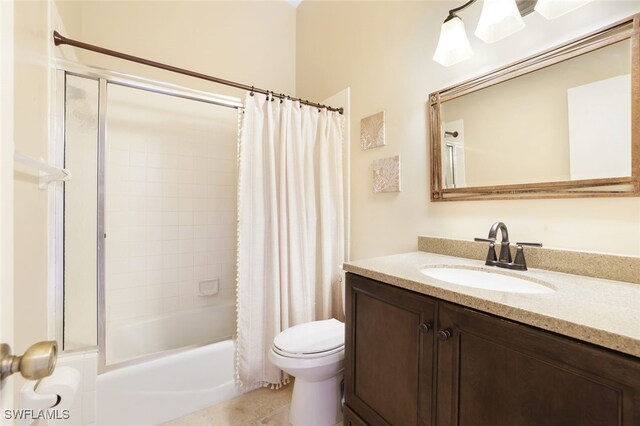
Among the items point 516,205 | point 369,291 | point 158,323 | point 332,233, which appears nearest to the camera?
point 369,291

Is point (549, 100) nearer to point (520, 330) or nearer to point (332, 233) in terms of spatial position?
point (520, 330)

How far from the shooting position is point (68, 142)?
1.37 meters

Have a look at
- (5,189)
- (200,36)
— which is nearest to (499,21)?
(5,189)

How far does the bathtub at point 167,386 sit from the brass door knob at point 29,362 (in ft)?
4.17

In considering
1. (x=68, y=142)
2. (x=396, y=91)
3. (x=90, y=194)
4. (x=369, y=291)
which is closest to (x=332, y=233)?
(x=369, y=291)

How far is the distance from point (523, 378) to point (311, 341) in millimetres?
937

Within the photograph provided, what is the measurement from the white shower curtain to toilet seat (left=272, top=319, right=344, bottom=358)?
0.84 ft

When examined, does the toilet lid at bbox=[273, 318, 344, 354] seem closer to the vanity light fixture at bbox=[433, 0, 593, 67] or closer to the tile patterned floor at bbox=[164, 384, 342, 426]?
the tile patterned floor at bbox=[164, 384, 342, 426]

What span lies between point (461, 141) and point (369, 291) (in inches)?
35.4

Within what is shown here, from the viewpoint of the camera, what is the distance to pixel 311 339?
140 cm

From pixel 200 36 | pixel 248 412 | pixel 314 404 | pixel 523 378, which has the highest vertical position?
pixel 200 36

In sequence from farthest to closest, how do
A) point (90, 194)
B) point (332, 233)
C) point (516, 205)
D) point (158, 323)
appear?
point (158, 323) < point (332, 233) < point (90, 194) < point (516, 205)

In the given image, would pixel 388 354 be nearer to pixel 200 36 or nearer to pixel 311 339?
pixel 311 339

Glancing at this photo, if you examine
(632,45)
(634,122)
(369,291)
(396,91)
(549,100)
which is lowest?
(369,291)
